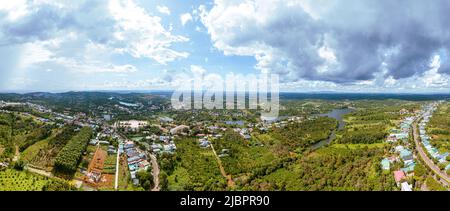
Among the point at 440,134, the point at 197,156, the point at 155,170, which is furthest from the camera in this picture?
the point at 440,134

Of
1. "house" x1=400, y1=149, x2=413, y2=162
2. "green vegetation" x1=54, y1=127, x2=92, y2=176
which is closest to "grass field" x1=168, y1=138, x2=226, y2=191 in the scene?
"green vegetation" x1=54, y1=127, x2=92, y2=176

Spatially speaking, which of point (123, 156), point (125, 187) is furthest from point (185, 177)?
point (123, 156)

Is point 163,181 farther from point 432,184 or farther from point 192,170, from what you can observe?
point 432,184

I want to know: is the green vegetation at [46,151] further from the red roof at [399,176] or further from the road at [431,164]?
the road at [431,164]

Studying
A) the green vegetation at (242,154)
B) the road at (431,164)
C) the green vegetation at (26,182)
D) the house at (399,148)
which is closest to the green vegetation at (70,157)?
the green vegetation at (26,182)

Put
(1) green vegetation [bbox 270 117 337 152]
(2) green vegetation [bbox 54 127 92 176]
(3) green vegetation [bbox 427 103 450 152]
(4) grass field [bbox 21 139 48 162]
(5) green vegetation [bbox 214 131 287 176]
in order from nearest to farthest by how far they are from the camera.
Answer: (2) green vegetation [bbox 54 127 92 176]
(4) grass field [bbox 21 139 48 162]
(5) green vegetation [bbox 214 131 287 176]
(3) green vegetation [bbox 427 103 450 152]
(1) green vegetation [bbox 270 117 337 152]

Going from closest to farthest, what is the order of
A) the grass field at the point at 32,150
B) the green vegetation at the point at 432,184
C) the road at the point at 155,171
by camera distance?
the green vegetation at the point at 432,184 → the road at the point at 155,171 → the grass field at the point at 32,150

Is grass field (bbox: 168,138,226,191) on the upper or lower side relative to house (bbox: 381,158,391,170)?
lower

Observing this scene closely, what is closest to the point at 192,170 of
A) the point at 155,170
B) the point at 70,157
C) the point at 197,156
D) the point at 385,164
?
the point at 155,170

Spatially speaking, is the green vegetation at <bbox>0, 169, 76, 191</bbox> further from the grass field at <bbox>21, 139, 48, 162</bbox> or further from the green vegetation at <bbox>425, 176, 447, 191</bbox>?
the green vegetation at <bbox>425, 176, 447, 191</bbox>
